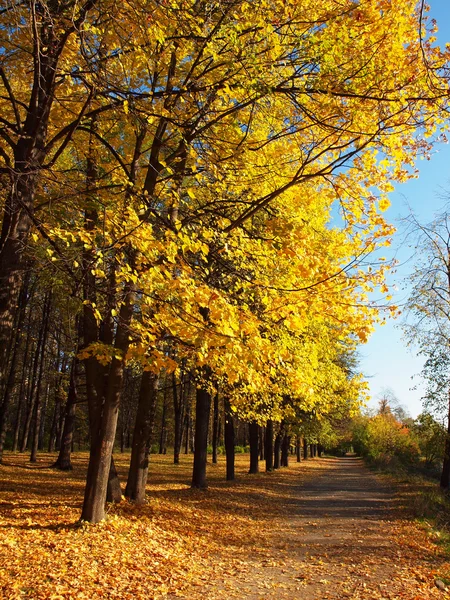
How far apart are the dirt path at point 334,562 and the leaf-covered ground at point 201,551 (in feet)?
0.06

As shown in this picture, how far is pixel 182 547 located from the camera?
7320 millimetres

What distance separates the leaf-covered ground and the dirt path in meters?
0.02

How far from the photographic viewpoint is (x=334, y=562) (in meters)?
7.10

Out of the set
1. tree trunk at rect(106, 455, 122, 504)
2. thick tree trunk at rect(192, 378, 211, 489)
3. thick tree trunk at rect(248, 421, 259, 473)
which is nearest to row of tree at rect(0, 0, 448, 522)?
tree trunk at rect(106, 455, 122, 504)

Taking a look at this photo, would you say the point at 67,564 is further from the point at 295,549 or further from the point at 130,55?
the point at 130,55

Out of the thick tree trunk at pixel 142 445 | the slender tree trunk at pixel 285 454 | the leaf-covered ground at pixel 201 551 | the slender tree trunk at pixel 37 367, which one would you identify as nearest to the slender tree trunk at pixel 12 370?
the slender tree trunk at pixel 37 367

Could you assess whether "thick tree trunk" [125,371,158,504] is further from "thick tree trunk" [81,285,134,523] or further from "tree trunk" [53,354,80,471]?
"tree trunk" [53,354,80,471]

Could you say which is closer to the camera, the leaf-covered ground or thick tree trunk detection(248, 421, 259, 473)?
the leaf-covered ground

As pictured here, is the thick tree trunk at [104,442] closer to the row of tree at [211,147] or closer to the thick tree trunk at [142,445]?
the row of tree at [211,147]

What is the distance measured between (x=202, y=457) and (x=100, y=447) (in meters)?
6.75

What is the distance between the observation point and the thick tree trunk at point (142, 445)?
9527mm

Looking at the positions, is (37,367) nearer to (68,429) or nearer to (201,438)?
(68,429)

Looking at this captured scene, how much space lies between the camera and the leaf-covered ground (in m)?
5.37

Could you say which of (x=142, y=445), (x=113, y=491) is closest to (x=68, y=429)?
(x=142, y=445)
